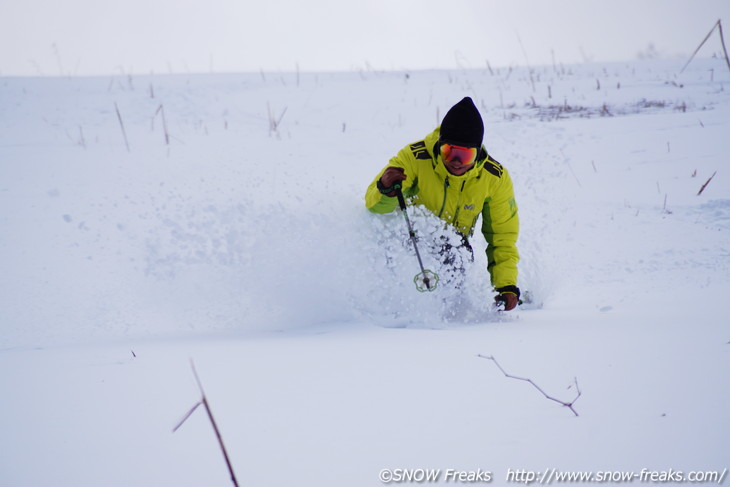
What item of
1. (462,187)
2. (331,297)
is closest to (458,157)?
(462,187)

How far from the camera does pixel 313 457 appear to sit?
5.44 ft

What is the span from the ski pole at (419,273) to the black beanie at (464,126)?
511 millimetres

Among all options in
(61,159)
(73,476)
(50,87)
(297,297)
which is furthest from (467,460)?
(50,87)

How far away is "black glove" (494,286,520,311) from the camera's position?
3887mm

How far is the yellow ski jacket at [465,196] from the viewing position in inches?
152

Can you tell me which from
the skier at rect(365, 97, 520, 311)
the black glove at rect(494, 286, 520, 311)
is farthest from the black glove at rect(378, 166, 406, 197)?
the black glove at rect(494, 286, 520, 311)

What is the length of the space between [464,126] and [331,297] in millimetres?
1467

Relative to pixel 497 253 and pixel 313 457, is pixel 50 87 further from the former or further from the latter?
pixel 313 457

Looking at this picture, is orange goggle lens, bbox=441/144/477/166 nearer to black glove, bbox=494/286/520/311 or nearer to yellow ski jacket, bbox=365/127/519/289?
yellow ski jacket, bbox=365/127/519/289

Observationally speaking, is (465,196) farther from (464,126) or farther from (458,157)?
(464,126)

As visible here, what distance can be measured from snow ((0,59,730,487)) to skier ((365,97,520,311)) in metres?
0.17

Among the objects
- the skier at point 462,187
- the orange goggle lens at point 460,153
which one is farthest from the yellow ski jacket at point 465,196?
the orange goggle lens at point 460,153

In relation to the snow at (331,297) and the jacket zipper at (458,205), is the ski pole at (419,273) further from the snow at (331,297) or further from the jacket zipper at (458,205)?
the jacket zipper at (458,205)

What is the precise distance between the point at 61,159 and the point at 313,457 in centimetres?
548
